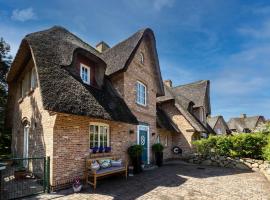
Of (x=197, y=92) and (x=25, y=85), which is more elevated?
(x=197, y=92)

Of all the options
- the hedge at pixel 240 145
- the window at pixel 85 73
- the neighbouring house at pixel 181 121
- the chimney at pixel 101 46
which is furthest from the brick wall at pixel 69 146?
the hedge at pixel 240 145

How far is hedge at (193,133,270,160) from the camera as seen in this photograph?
41.7 feet

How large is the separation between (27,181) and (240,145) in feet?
41.5

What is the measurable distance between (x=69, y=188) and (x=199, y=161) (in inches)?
433

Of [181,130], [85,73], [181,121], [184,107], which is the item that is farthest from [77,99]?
[184,107]

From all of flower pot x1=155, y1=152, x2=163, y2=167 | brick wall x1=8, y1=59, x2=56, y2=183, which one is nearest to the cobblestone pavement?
brick wall x1=8, y1=59, x2=56, y2=183

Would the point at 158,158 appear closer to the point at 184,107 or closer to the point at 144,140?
the point at 144,140

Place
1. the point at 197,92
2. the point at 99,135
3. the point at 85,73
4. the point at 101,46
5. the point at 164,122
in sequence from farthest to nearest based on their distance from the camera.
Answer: the point at 197,92, the point at 101,46, the point at 164,122, the point at 85,73, the point at 99,135

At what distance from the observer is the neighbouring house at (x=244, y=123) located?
44.2m

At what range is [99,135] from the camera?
9383 millimetres

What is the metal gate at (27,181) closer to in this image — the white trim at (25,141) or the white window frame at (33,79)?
the white trim at (25,141)

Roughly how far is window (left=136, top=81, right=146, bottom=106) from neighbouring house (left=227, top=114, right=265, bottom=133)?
1491 inches

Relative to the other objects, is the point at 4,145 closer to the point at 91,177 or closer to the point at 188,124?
the point at 91,177

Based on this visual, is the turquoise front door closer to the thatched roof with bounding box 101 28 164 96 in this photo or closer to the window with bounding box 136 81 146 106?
the window with bounding box 136 81 146 106
